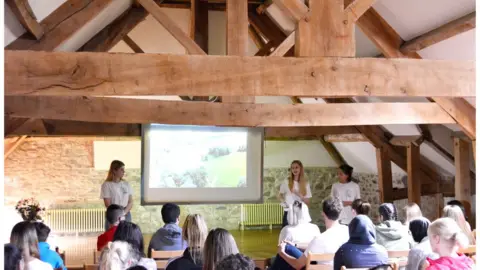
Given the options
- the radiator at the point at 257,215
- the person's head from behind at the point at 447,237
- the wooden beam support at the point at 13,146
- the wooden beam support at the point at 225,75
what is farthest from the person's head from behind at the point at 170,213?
the radiator at the point at 257,215

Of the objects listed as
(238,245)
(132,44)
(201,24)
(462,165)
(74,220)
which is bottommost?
(238,245)

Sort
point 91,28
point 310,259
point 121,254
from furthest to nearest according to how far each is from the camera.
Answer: point 91,28 < point 310,259 < point 121,254

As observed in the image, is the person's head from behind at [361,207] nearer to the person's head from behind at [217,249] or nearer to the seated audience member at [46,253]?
the person's head from behind at [217,249]

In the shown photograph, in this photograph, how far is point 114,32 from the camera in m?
8.06

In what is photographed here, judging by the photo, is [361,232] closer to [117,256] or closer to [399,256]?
[399,256]

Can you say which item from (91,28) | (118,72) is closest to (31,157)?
(91,28)

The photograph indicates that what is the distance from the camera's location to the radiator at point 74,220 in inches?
443

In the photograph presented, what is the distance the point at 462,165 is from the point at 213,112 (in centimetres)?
349

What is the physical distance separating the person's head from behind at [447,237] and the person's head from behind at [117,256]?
1554 mm

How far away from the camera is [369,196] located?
1187 centimetres

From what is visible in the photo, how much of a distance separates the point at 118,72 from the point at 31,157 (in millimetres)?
8078

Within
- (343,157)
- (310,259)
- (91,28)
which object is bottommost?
Result: (310,259)

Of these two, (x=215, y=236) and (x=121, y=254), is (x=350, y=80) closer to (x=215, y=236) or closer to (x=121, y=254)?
(x=215, y=236)

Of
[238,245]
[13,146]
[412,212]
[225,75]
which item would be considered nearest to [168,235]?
[225,75]
